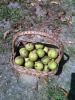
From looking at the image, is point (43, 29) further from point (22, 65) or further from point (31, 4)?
point (22, 65)

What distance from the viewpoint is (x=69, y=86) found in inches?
209

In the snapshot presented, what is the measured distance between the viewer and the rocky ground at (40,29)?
514cm

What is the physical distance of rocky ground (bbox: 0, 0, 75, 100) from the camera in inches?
202

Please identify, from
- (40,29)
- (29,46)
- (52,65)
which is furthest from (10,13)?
(52,65)

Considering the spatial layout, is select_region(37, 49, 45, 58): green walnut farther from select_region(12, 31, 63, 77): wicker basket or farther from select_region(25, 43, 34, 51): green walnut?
select_region(12, 31, 63, 77): wicker basket

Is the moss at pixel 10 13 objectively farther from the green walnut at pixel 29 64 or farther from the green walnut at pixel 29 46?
the green walnut at pixel 29 64

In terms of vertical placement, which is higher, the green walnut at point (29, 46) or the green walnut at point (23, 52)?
the green walnut at point (29, 46)

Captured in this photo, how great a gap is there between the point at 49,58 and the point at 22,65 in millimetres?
513

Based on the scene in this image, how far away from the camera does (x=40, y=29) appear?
6527 mm

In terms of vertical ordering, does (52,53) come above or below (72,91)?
above

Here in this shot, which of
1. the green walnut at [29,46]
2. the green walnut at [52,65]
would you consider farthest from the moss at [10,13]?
the green walnut at [52,65]

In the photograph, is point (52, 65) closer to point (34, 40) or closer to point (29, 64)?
point (29, 64)

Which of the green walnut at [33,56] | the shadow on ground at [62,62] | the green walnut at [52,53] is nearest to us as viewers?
the green walnut at [33,56]

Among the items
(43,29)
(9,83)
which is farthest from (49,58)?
(43,29)
